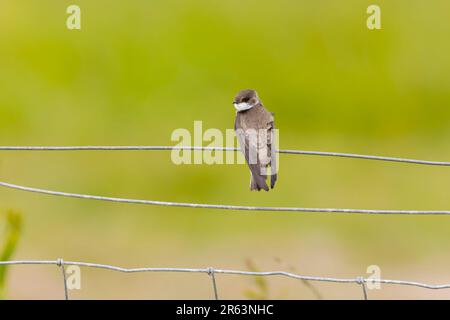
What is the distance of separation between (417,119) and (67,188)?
404cm

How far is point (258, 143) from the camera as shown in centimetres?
513

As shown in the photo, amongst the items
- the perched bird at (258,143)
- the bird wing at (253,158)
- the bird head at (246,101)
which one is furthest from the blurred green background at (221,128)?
the bird wing at (253,158)

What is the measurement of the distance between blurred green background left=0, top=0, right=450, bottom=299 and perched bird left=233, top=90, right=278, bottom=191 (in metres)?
3.06

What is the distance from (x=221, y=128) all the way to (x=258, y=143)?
640cm

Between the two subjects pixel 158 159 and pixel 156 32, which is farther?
pixel 156 32

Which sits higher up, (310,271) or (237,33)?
(237,33)

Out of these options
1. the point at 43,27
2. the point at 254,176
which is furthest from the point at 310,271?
the point at 43,27

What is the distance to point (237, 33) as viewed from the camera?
13.0 metres

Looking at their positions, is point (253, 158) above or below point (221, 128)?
below

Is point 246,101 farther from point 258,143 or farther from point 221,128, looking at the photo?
point 221,128

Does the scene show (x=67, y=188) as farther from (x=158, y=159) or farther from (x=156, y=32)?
(x=156, y=32)

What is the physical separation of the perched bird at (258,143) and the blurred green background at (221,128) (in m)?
3.06

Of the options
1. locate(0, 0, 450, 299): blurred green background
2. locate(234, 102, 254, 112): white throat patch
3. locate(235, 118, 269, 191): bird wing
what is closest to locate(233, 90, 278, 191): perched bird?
locate(235, 118, 269, 191): bird wing

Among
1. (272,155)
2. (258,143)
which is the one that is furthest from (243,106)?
(272,155)
